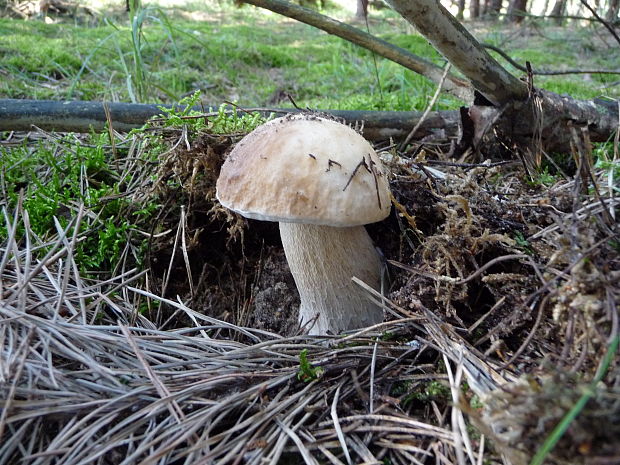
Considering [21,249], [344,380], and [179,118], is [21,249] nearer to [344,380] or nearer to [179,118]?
[179,118]

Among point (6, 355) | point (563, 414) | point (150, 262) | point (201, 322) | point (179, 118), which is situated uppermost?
point (179, 118)

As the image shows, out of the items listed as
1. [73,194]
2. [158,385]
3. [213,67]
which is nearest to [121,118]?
[73,194]

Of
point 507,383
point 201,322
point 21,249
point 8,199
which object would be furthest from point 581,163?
point 8,199

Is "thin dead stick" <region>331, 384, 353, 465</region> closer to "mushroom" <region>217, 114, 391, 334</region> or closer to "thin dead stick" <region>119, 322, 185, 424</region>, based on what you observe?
"thin dead stick" <region>119, 322, 185, 424</region>

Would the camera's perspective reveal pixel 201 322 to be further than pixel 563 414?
Yes

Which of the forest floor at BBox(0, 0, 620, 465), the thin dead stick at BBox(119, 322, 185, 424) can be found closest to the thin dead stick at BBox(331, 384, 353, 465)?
the forest floor at BBox(0, 0, 620, 465)
